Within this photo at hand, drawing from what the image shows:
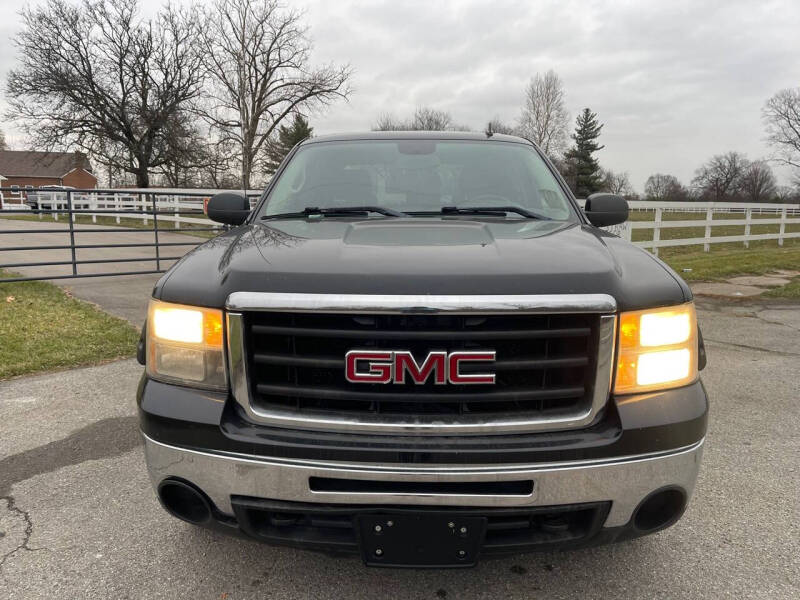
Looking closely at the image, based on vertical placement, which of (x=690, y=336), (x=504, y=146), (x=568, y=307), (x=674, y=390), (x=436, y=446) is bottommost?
(x=436, y=446)

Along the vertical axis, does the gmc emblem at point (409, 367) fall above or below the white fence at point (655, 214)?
below

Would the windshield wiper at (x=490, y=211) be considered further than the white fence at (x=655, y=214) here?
No

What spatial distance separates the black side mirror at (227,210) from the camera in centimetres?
305

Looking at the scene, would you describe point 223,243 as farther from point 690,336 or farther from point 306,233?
point 690,336

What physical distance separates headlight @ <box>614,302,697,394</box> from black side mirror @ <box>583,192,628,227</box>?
130 cm

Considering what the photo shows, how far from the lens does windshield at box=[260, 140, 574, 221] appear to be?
2.79 meters

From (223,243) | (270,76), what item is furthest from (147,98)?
(223,243)

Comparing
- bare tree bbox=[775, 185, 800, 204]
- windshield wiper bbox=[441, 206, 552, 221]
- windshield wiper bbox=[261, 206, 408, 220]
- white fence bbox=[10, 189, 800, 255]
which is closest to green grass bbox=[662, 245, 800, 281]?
white fence bbox=[10, 189, 800, 255]

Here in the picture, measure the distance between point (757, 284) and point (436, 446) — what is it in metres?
9.76

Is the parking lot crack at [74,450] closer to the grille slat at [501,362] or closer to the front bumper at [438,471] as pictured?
the front bumper at [438,471]

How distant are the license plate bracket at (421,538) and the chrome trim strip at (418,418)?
256 mm

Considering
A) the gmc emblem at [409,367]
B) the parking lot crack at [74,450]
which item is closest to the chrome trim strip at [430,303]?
the gmc emblem at [409,367]

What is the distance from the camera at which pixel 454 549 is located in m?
1.64

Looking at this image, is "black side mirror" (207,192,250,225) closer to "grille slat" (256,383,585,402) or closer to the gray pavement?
the gray pavement
